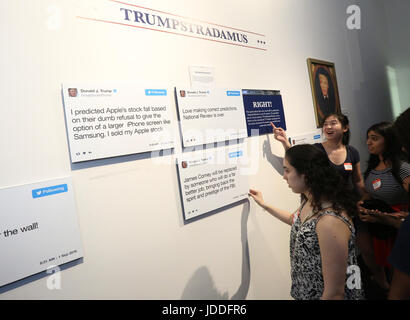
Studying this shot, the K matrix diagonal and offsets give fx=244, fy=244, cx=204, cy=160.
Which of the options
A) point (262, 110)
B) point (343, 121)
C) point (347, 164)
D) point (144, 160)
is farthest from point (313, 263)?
point (343, 121)

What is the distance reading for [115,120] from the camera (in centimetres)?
115

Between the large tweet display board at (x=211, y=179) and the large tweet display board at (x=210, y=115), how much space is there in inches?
3.6

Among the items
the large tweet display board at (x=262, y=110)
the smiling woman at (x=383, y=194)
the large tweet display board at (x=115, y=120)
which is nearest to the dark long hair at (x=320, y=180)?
the large tweet display board at (x=262, y=110)

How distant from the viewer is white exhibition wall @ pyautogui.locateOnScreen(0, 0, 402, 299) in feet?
3.11

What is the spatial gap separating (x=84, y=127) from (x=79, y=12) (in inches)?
20.3

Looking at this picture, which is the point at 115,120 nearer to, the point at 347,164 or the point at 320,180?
the point at 320,180

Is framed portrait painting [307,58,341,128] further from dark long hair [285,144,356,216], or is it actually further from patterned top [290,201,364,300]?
patterned top [290,201,364,300]

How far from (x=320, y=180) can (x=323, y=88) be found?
1.68 m

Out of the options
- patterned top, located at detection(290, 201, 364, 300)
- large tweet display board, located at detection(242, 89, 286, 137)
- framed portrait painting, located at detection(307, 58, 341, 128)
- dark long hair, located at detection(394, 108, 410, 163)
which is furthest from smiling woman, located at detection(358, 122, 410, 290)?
dark long hair, located at detection(394, 108, 410, 163)

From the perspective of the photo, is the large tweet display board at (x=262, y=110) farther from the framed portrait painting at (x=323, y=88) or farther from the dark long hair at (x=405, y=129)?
the dark long hair at (x=405, y=129)

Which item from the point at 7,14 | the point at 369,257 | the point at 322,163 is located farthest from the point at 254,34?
the point at 369,257

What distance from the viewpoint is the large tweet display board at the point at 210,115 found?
1411 mm

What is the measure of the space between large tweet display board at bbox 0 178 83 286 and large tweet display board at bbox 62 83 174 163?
0.17 metres

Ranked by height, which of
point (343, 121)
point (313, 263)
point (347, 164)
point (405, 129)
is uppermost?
point (343, 121)
